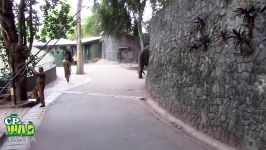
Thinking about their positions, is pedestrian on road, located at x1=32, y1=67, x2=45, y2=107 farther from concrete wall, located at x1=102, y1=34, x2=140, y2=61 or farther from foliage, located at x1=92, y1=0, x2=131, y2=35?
concrete wall, located at x1=102, y1=34, x2=140, y2=61

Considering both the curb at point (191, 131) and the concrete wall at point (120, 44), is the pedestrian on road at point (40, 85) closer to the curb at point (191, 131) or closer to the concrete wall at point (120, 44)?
the curb at point (191, 131)

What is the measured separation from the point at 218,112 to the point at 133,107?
21.0 ft

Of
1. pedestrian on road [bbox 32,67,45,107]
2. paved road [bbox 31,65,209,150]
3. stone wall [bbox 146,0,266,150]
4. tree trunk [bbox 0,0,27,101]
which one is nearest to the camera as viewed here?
stone wall [bbox 146,0,266,150]

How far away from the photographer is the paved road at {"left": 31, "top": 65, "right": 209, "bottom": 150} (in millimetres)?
9867

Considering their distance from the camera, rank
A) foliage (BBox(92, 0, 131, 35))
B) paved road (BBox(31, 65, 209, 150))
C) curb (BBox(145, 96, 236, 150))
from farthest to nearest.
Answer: foliage (BBox(92, 0, 131, 35)), paved road (BBox(31, 65, 209, 150)), curb (BBox(145, 96, 236, 150))

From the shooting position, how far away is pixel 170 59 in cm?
1478

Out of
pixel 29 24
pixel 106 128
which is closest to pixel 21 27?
pixel 29 24

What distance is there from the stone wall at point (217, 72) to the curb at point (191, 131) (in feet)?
0.48

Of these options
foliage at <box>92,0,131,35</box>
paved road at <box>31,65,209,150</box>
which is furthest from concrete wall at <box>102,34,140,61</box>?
paved road at <box>31,65,209,150</box>

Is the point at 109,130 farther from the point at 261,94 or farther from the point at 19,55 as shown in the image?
the point at 19,55

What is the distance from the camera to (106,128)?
11883 millimetres

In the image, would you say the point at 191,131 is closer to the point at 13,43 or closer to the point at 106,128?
A: the point at 106,128

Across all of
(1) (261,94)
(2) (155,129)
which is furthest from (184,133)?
(1) (261,94)

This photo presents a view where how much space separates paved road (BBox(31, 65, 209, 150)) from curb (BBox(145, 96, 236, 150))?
0.21m
